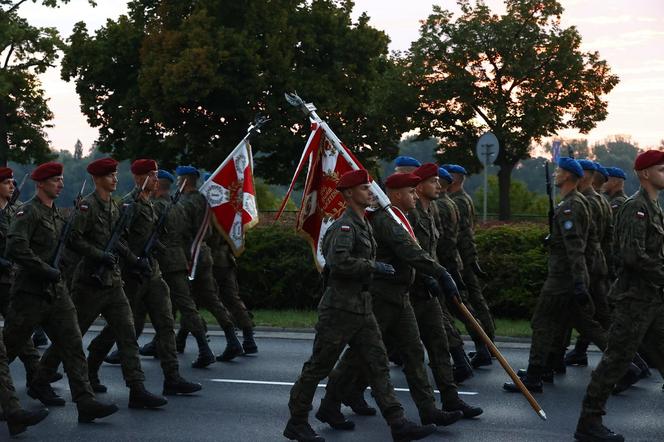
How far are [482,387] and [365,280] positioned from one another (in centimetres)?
328

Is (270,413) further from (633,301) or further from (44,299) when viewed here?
(633,301)

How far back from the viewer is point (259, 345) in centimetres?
1397

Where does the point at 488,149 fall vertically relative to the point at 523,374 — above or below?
above

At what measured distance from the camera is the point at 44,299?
8.86 meters

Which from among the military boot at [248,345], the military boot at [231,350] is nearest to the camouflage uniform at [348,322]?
the military boot at [231,350]

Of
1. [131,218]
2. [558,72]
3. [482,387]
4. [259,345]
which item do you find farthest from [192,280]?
[558,72]

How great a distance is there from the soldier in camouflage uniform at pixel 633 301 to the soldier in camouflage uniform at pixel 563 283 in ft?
6.62

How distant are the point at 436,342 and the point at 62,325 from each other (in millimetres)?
2918

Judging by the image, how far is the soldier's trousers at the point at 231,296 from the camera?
43.2ft

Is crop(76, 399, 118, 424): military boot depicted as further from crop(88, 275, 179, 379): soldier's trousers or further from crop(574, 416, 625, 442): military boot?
crop(574, 416, 625, 442): military boot

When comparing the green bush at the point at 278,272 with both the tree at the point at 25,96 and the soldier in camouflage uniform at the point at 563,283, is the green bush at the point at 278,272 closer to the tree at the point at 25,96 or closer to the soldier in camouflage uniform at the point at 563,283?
the soldier in camouflage uniform at the point at 563,283

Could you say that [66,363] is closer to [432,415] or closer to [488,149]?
[432,415]

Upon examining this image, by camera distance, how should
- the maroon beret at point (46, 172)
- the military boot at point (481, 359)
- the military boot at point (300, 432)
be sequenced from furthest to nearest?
1. the military boot at point (481, 359)
2. the maroon beret at point (46, 172)
3. the military boot at point (300, 432)

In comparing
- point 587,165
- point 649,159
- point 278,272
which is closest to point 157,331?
point 649,159
